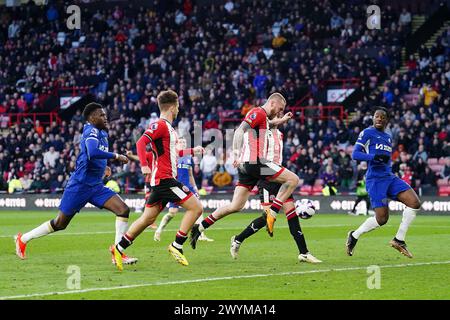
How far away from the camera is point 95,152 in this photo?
14812mm

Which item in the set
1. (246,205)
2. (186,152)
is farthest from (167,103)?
(246,205)

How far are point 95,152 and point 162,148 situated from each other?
3.79 feet

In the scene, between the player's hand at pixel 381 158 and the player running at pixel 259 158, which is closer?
the player running at pixel 259 158

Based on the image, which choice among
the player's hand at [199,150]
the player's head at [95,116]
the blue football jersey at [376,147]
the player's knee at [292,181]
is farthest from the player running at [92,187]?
the blue football jersey at [376,147]

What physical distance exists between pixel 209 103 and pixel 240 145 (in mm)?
25718

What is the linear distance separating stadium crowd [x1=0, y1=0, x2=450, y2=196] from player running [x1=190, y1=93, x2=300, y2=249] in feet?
60.2

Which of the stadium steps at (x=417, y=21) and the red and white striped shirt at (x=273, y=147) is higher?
the stadium steps at (x=417, y=21)

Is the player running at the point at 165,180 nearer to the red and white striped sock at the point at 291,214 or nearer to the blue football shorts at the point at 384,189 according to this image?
the red and white striped sock at the point at 291,214

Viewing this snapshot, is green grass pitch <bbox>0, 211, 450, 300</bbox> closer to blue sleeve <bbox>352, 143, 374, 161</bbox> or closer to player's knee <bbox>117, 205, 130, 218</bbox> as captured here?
player's knee <bbox>117, 205, 130, 218</bbox>

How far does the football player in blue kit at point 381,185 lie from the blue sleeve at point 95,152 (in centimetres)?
414

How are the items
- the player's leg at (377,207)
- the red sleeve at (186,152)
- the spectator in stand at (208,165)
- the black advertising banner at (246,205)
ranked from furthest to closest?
the spectator in stand at (208,165) → the black advertising banner at (246,205) → the player's leg at (377,207) → the red sleeve at (186,152)

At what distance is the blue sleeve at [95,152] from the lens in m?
14.8

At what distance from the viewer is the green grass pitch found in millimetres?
11367

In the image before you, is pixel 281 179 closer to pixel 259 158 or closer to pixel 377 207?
pixel 259 158
